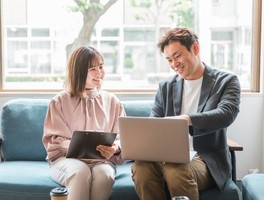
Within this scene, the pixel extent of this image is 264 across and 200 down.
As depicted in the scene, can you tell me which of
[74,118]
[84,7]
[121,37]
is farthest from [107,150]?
[84,7]

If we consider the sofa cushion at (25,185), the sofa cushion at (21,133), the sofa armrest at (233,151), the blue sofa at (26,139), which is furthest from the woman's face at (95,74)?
the sofa armrest at (233,151)

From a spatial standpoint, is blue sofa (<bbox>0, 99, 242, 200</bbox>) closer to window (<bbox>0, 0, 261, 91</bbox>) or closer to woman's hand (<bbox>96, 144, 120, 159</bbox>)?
woman's hand (<bbox>96, 144, 120, 159</bbox>)

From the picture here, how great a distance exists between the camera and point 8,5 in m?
3.53

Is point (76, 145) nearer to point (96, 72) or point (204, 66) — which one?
point (96, 72)

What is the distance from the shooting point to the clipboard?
8.11ft

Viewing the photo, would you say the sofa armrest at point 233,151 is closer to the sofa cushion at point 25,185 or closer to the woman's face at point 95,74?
the woman's face at point 95,74

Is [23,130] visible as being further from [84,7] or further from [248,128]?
[248,128]

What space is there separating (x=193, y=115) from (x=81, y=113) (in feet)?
2.46

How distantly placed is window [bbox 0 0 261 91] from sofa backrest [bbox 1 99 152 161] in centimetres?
48

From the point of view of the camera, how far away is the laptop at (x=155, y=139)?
7.36 feet

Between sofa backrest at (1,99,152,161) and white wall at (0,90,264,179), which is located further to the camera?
white wall at (0,90,264,179)

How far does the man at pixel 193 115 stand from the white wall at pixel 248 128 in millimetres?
785

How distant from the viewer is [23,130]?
306 cm

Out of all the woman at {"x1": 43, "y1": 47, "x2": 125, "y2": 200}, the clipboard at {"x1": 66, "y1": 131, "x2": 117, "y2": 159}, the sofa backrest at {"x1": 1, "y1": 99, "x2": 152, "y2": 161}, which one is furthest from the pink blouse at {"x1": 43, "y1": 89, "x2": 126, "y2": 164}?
the sofa backrest at {"x1": 1, "y1": 99, "x2": 152, "y2": 161}
